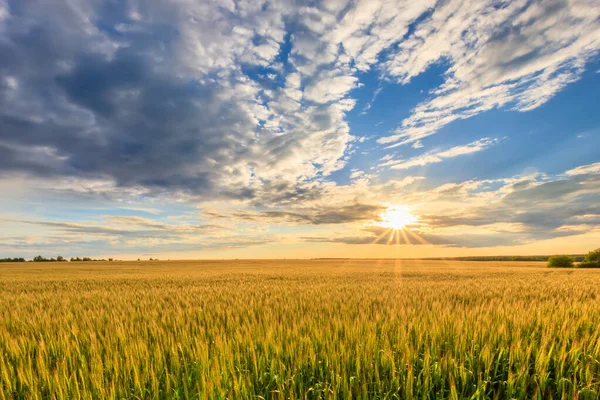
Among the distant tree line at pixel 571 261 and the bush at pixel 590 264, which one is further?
the bush at pixel 590 264

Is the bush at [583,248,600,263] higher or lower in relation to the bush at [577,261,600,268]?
higher

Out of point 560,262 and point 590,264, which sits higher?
point 560,262

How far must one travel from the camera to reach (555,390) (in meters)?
2.69

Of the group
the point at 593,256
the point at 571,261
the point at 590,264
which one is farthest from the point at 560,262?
the point at 593,256

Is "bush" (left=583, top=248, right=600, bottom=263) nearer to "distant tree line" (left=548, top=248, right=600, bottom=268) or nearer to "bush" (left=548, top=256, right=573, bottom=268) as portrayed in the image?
"distant tree line" (left=548, top=248, right=600, bottom=268)

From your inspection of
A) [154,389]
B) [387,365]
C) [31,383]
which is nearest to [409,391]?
[387,365]

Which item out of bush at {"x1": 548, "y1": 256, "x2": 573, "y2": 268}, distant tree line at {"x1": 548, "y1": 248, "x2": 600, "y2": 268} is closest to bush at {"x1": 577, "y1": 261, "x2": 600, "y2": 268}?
distant tree line at {"x1": 548, "y1": 248, "x2": 600, "y2": 268}

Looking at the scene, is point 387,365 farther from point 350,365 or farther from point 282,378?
point 282,378

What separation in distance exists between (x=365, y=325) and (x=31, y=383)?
3.37 m

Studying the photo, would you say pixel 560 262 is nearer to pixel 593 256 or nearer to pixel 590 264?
pixel 590 264

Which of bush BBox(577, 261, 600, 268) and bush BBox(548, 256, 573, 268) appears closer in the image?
bush BBox(548, 256, 573, 268)

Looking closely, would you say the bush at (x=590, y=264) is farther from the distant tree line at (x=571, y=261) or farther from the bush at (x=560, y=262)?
the bush at (x=560, y=262)

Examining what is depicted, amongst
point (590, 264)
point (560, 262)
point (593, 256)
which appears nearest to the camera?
point (560, 262)

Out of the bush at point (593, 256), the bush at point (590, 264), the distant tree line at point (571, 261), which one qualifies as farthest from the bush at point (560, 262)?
the bush at point (593, 256)
